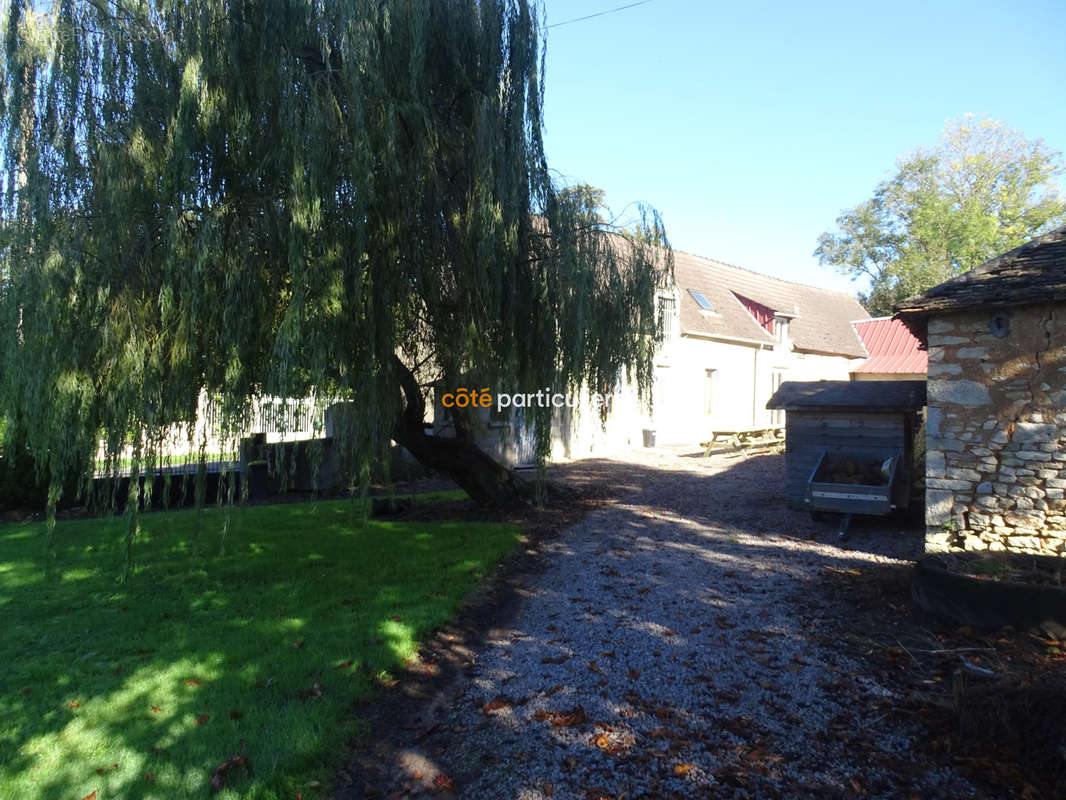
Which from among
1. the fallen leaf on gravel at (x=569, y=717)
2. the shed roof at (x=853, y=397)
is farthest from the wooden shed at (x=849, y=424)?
the fallen leaf on gravel at (x=569, y=717)

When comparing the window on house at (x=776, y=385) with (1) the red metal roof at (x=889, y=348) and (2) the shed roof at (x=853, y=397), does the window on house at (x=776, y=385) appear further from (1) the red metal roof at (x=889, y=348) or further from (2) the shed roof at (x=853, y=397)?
(2) the shed roof at (x=853, y=397)

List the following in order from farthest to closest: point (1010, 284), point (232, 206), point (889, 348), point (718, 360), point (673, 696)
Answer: point (889, 348), point (718, 360), point (1010, 284), point (232, 206), point (673, 696)

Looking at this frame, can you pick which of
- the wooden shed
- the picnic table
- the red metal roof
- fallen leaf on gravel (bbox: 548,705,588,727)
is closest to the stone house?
the red metal roof

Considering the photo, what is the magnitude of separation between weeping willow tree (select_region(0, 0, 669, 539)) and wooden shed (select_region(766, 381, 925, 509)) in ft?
20.0

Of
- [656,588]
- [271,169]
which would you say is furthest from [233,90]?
[656,588]

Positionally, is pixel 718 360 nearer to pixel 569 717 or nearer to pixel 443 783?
pixel 569 717

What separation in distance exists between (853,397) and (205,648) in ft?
30.1

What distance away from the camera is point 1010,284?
269 inches

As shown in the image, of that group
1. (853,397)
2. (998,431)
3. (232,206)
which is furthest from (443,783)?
(853,397)

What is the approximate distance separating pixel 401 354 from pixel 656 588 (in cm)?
395

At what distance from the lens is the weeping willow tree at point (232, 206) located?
5.11m

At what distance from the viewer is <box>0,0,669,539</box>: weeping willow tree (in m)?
5.11

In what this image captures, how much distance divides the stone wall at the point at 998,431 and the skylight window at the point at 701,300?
49.4 ft

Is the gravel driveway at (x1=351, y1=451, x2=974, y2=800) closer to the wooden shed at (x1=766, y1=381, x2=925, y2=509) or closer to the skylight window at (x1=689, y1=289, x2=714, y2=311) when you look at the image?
the wooden shed at (x1=766, y1=381, x2=925, y2=509)
